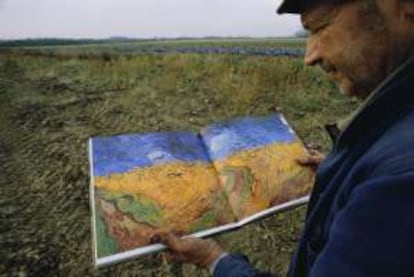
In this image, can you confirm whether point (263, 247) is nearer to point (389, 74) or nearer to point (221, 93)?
point (389, 74)

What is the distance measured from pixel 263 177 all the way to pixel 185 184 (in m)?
0.31

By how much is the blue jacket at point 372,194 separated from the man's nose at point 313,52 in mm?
202

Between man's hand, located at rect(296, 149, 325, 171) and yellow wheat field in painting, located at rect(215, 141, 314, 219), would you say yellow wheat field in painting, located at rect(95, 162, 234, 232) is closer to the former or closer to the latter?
yellow wheat field in painting, located at rect(215, 141, 314, 219)

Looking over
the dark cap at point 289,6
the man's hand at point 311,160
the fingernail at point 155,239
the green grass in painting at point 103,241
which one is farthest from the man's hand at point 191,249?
the dark cap at point 289,6

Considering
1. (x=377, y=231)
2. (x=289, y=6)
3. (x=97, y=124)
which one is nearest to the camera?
(x=377, y=231)

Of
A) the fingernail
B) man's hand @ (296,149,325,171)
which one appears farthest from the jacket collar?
man's hand @ (296,149,325,171)

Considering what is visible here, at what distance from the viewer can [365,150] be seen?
89 cm

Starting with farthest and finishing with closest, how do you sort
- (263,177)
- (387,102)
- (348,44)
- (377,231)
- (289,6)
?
(263,177)
(289,6)
(348,44)
(387,102)
(377,231)

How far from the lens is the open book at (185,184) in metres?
1.60

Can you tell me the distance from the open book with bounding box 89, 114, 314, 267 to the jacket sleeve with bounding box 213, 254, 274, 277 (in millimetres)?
244

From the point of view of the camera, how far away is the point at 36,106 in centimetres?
807

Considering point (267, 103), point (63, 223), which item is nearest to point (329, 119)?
point (267, 103)

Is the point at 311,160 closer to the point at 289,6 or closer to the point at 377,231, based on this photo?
the point at 289,6

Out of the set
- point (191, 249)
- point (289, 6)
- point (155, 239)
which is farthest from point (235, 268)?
point (289, 6)
